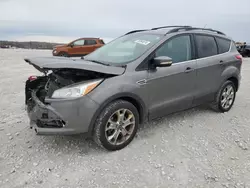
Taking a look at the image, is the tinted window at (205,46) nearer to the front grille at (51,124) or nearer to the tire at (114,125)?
the tire at (114,125)

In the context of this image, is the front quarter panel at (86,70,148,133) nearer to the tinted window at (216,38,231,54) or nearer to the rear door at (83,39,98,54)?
the tinted window at (216,38,231,54)

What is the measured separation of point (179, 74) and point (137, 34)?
3.44 ft

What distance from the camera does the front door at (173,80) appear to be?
383 cm

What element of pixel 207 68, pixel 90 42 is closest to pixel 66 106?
pixel 207 68

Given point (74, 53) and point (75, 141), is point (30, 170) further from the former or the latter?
point (74, 53)

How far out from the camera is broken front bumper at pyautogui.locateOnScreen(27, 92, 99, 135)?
314 cm

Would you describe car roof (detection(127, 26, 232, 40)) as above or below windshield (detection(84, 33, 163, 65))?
above

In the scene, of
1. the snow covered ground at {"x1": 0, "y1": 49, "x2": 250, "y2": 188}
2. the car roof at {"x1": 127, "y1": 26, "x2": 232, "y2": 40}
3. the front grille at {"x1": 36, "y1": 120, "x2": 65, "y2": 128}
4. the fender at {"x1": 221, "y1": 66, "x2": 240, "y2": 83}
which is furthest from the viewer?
the fender at {"x1": 221, "y1": 66, "x2": 240, "y2": 83}

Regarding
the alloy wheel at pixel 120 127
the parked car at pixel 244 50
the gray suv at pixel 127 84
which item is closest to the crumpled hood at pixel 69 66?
the gray suv at pixel 127 84

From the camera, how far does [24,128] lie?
4.25 metres

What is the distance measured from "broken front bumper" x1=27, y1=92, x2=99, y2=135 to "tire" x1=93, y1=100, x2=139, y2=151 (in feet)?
0.54

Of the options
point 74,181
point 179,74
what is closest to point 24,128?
point 74,181

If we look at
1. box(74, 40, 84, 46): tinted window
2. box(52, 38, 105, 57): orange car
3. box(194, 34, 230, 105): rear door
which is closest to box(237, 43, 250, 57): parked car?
box(52, 38, 105, 57): orange car

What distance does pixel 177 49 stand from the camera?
165 inches
